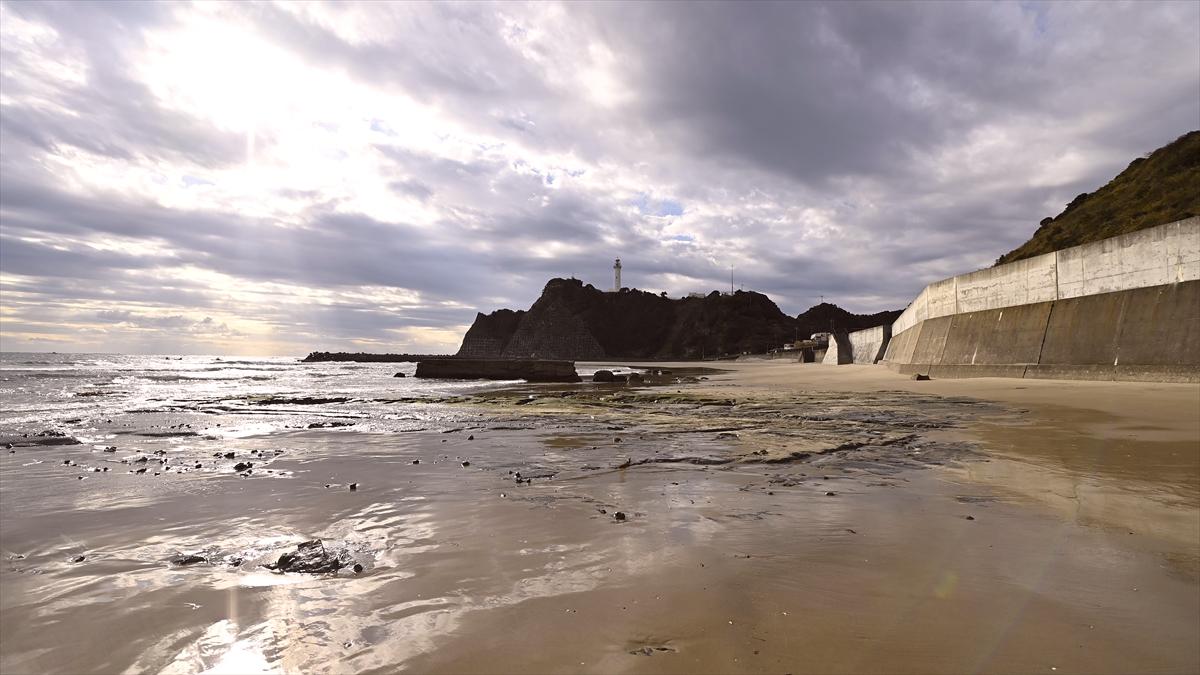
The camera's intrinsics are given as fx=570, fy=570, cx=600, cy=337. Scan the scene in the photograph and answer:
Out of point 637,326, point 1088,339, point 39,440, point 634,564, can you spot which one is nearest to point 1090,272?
point 1088,339

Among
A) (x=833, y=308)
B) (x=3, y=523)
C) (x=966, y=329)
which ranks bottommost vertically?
(x=3, y=523)

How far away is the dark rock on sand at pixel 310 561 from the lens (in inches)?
142

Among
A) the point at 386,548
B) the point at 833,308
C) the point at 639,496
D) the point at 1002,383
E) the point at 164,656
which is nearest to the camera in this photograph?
the point at 164,656

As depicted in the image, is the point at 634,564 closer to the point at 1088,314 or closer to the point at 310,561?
the point at 310,561

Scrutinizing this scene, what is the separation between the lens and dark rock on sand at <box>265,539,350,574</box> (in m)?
3.61

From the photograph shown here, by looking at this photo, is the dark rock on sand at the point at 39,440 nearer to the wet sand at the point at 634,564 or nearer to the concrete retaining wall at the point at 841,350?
the wet sand at the point at 634,564

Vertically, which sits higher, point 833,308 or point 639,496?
point 833,308

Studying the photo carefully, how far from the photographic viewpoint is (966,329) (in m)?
24.7

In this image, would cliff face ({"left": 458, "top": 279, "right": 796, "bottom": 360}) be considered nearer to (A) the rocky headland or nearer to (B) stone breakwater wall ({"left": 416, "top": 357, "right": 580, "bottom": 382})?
(A) the rocky headland

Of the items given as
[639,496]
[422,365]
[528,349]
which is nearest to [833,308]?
[528,349]

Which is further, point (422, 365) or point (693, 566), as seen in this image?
point (422, 365)

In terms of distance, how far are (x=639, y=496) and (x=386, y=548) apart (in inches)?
93.7

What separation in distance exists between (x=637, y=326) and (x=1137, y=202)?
493 feet

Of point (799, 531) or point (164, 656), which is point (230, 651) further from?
point (799, 531)
